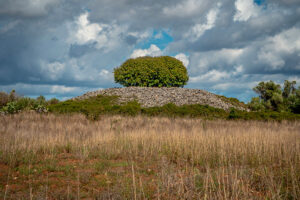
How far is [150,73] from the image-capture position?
3095 cm

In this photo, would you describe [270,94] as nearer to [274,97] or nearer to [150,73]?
[274,97]

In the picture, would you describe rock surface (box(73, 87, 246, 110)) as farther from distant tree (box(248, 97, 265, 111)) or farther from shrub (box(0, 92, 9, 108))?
shrub (box(0, 92, 9, 108))

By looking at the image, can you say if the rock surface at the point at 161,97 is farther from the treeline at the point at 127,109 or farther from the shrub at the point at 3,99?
the shrub at the point at 3,99

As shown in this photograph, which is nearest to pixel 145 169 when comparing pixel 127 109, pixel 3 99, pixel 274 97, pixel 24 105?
pixel 127 109

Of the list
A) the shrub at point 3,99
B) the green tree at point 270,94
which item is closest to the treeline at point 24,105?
the shrub at point 3,99

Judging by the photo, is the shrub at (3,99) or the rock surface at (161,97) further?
the rock surface at (161,97)

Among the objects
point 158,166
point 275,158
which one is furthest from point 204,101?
point 158,166

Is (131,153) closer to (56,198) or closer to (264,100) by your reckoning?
(56,198)

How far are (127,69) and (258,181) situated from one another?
2716 cm

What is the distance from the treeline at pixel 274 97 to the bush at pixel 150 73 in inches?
374

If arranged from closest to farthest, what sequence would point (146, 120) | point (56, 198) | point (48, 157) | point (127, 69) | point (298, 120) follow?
point (56, 198), point (48, 157), point (146, 120), point (298, 120), point (127, 69)

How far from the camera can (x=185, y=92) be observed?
2620 centimetres

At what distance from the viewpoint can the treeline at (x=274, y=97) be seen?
2569 centimetres

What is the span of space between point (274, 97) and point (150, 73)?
13.7 meters
